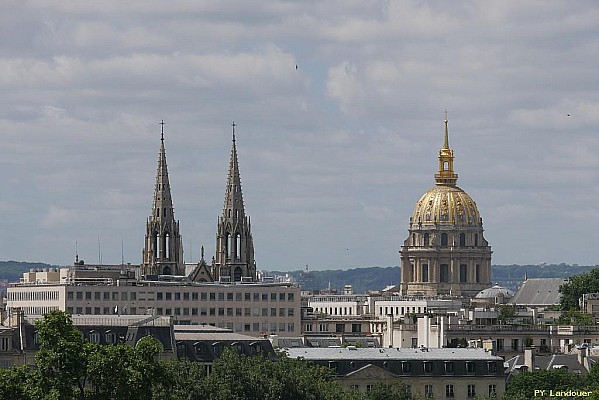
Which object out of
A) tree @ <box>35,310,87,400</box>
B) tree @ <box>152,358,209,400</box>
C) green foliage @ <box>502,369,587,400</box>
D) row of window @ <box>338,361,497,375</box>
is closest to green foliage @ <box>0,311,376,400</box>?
tree @ <box>35,310,87,400</box>

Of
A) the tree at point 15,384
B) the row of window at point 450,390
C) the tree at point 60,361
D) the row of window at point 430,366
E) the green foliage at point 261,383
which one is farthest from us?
the row of window at point 430,366

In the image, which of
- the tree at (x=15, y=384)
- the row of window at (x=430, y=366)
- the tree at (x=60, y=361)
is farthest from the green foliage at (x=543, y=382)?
the tree at (x=15, y=384)

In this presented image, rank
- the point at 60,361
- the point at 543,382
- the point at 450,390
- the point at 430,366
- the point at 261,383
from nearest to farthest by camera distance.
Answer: the point at 60,361, the point at 261,383, the point at 450,390, the point at 430,366, the point at 543,382

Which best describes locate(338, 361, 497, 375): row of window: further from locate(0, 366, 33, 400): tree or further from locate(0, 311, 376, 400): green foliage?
locate(0, 366, 33, 400): tree

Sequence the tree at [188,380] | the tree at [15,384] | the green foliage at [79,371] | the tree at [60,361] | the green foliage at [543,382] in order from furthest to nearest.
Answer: the green foliage at [543,382]
the tree at [188,380]
the tree at [60,361]
the green foliage at [79,371]
the tree at [15,384]

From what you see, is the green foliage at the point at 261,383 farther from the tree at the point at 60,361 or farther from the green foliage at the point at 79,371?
the tree at the point at 60,361

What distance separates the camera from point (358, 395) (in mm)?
166375

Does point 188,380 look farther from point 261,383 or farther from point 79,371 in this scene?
point 79,371

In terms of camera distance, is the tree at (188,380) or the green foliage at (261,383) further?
the green foliage at (261,383)

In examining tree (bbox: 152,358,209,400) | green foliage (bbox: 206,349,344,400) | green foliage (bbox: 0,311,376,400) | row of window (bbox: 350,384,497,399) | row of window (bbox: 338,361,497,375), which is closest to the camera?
green foliage (bbox: 0,311,376,400)

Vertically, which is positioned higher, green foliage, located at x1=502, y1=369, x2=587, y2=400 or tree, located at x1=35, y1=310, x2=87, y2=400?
tree, located at x1=35, y1=310, x2=87, y2=400

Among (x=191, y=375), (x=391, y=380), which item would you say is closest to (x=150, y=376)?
(x=191, y=375)

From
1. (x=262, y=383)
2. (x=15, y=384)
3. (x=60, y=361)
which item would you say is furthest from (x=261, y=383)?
(x=15, y=384)

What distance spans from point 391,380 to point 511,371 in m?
19.0
